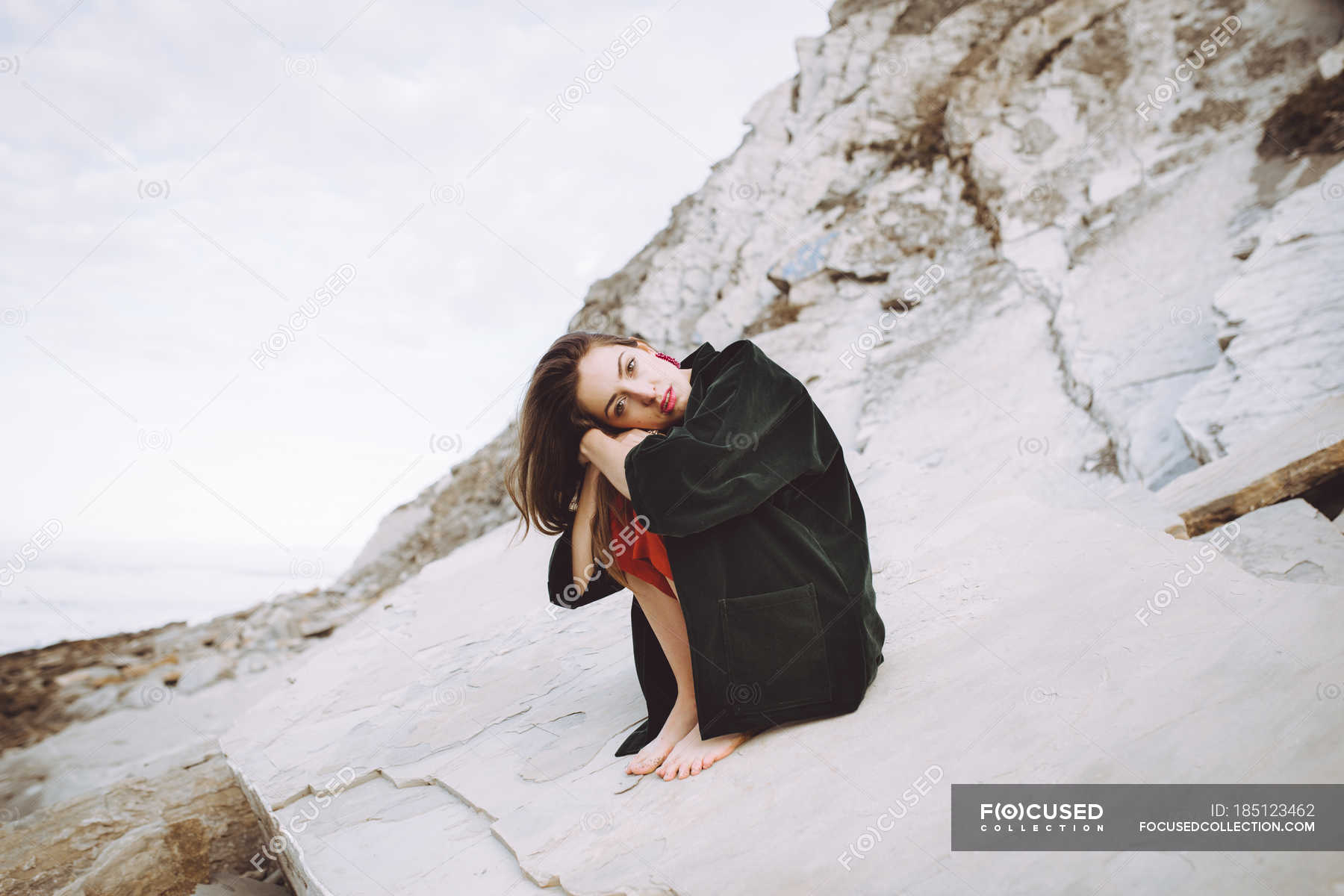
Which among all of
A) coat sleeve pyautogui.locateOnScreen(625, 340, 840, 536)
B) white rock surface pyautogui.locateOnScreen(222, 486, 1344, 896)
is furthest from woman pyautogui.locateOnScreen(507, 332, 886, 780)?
white rock surface pyautogui.locateOnScreen(222, 486, 1344, 896)

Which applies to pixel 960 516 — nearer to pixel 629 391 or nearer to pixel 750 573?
pixel 750 573

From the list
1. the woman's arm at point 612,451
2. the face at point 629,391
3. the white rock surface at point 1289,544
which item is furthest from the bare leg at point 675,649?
the white rock surface at point 1289,544

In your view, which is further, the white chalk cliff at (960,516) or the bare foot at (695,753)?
the bare foot at (695,753)

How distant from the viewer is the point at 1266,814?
1282 mm

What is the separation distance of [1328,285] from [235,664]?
8.85 metres

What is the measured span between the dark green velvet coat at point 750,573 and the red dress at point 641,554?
9cm

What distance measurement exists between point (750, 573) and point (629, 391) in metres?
0.64

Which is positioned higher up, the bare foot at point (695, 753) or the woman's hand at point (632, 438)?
the woman's hand at point (632, 438)

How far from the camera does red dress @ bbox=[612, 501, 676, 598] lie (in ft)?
6.84

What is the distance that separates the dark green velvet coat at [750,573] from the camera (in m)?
1.89

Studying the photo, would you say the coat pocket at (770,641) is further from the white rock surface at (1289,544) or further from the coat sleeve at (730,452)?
the white rock surface at (1289,544)

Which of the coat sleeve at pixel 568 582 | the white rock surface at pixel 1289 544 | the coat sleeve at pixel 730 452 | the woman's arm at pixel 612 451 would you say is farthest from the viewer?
the white rock surface at pixel 1289 544

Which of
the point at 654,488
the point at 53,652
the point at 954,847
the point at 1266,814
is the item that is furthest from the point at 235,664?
the point at 1266,814

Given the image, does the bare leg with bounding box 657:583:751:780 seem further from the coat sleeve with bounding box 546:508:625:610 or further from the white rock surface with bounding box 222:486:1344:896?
the coat sleeve with bounding box 546:508:625:610
